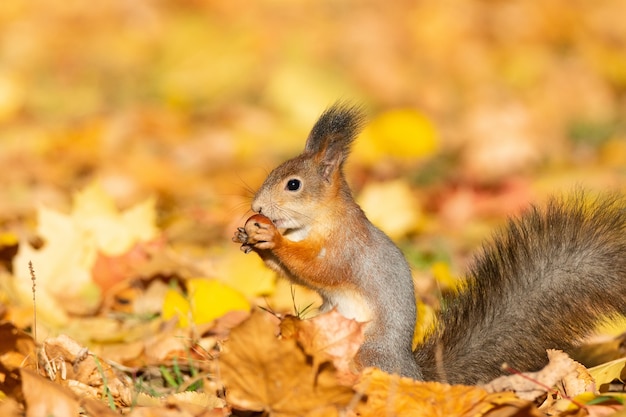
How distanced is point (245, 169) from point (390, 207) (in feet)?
5.12

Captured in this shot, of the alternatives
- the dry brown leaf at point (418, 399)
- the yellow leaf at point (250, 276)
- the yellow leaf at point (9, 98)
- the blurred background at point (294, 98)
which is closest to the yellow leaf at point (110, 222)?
the blurred background at point (294, 98)

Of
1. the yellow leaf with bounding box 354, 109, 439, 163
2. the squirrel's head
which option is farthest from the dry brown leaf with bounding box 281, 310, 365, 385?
the yellow leaf with bounding box 354, 109, 439, 163

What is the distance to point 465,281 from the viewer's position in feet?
6.56

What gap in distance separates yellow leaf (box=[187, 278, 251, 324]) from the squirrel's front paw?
37 cm

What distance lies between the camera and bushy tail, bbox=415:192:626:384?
1786 mm

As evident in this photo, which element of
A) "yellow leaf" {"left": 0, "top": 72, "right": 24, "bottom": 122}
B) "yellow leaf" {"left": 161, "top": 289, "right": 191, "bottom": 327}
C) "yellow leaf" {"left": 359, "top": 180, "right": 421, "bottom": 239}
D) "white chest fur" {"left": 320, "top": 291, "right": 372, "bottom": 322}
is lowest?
"white chest fur" {"left": 320, "top": 291, "right": 372, "bottom": 322}

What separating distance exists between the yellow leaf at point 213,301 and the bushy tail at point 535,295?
520mm

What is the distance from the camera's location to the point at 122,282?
8.63ft

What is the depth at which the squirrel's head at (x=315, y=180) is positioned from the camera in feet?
6.65

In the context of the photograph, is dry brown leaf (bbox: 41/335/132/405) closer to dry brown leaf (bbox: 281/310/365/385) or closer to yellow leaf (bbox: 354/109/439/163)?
dry brown leaf (bbox: 281/310/365/385)

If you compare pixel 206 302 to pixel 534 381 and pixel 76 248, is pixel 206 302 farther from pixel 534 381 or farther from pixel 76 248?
pixel 534 381

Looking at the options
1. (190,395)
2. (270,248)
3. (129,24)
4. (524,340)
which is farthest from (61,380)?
(129,24)

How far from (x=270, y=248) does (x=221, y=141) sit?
328 centimetres

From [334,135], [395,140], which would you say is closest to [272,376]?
[334,135]
